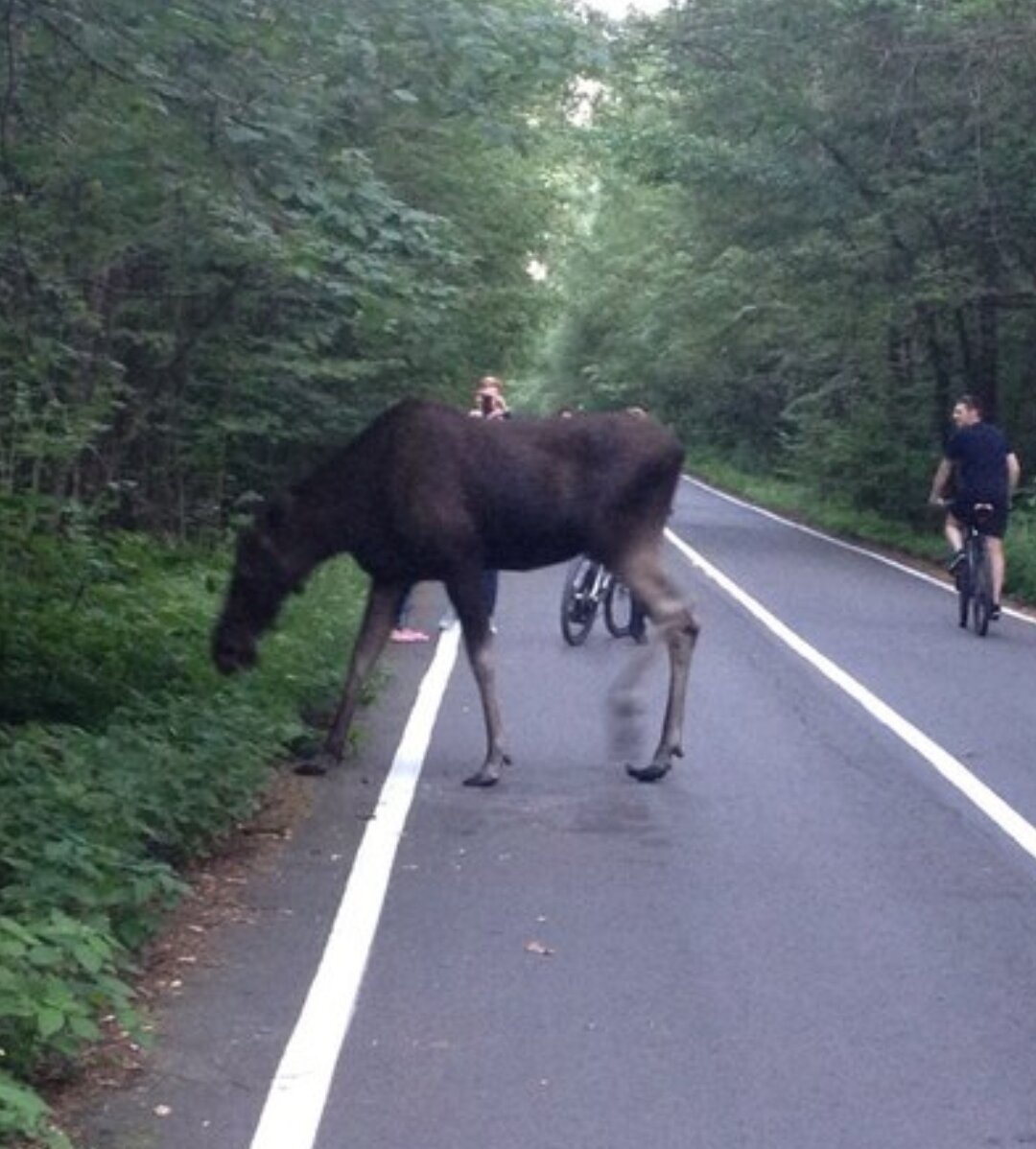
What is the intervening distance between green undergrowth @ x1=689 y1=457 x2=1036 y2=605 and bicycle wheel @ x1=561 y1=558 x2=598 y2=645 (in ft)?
29.7

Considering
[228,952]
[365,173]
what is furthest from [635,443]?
[228,952]

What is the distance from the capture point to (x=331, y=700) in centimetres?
1633

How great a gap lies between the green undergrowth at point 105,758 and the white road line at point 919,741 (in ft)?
11.2

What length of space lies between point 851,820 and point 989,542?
1097 centimetres

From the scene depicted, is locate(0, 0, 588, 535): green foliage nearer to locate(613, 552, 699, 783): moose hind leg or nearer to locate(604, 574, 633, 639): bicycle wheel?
locate(613, 552, 699, 783): moose hind leg

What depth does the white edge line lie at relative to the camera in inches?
1116

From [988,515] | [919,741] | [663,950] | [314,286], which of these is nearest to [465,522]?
[314,286]

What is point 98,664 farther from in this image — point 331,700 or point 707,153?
point 707,153

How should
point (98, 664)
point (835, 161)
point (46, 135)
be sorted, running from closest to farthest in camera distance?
point (46, 135) → point (98, 664) → point (835, 161)

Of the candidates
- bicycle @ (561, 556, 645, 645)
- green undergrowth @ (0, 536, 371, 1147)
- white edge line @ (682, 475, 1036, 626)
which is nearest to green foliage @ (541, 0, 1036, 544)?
white edge line @ (682, 475, 1036, 626)

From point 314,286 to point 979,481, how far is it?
29.6 ft

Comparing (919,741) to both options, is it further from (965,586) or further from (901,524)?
(901,524)

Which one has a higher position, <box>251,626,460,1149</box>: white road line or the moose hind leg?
the moose hind leg

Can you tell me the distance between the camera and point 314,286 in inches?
653
